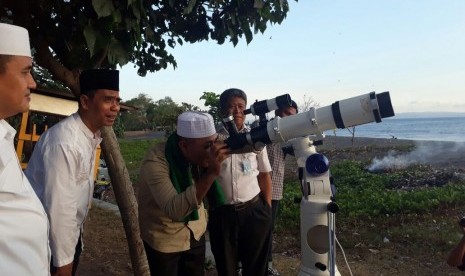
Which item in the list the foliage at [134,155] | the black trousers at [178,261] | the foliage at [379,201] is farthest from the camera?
the foliage at [134,155]

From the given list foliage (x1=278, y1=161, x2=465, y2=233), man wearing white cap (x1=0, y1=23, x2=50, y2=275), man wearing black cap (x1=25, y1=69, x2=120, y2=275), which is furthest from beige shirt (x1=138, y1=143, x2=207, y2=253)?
foliage (x1=278, y1=161, x2=465, y2=233)

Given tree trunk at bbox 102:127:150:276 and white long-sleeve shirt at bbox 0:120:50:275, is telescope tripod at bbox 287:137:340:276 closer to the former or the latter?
white long-sleeve shirt at bbox 0:120:50:275

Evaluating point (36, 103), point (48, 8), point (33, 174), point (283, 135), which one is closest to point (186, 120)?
point (283, 135)

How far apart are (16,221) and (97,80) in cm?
115

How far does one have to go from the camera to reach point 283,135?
2490 mm

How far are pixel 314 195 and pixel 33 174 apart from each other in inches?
60.2

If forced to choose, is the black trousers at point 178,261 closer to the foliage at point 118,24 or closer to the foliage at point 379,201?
the foliage at point 118,24

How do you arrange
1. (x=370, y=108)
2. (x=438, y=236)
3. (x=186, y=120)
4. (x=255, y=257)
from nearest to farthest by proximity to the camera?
(x=370, y=108), (x=186, y=120), (x=255, y=257), (x=438, y=236)

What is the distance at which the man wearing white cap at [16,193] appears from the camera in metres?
1.43

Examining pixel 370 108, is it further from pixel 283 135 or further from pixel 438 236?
pixel 438 236

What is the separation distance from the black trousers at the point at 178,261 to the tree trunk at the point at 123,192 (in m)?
0.94

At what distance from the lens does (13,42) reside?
1.65 meters

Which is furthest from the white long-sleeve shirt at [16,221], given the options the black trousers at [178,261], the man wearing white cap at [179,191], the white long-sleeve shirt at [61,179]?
the black trousers at [178,261]

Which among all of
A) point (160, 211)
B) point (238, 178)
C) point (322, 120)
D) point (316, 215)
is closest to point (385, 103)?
point (322, 120)
